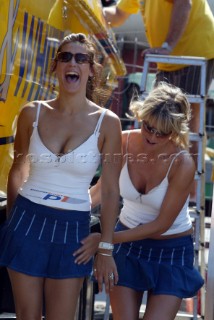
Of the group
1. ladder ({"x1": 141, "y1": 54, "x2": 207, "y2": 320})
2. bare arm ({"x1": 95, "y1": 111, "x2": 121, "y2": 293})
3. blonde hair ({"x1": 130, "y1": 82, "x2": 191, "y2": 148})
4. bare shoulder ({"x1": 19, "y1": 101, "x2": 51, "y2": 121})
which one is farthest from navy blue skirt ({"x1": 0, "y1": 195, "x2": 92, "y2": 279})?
ladder ({"x1": 141, "y1": 54, "x2": 207, "y2": 320})

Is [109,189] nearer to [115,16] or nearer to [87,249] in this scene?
[87,249]

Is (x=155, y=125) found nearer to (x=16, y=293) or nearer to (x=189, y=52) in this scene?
(x=16, y=293)

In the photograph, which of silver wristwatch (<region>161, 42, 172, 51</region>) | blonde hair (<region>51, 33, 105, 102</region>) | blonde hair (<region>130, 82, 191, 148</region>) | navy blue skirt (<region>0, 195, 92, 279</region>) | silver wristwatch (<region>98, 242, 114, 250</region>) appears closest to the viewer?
navy blue skirt (<region>0, 195, 92, 279</region>)

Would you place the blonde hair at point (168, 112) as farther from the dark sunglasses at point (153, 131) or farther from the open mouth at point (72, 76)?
the open mouth at point (72, 76)

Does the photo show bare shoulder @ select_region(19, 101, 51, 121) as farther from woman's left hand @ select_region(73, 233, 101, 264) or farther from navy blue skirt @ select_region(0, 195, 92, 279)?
woman's left hand @ select_region(73, 233, 101, 264)

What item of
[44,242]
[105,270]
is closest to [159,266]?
[105,270]

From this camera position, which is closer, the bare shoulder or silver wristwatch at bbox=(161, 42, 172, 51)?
the bare shoulder

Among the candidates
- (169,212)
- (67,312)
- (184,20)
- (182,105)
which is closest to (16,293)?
(67,312)

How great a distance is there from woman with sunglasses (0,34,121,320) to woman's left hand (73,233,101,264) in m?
0.02

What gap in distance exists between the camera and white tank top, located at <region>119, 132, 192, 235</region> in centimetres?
370

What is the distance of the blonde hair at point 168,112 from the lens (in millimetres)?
3611

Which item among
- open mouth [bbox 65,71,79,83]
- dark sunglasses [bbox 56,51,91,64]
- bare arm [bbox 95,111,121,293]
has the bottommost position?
bare arm [bbox 95,111,121,293]

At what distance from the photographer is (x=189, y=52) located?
6.02 m

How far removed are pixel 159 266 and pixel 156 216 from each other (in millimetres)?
255
